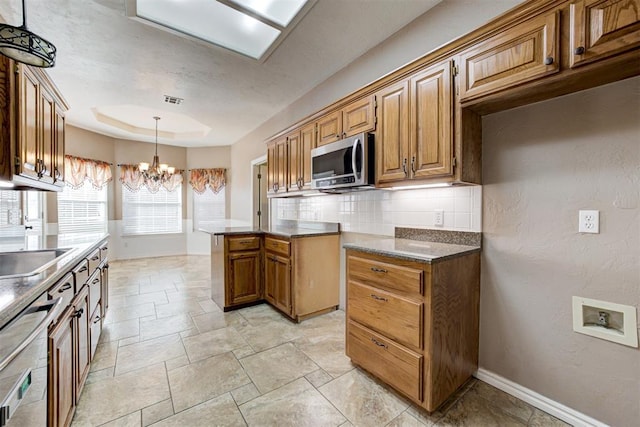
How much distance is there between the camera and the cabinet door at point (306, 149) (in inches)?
117

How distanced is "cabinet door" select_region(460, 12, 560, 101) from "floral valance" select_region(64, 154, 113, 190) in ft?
21.1

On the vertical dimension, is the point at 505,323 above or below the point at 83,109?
below

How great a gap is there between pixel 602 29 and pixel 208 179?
674 cm

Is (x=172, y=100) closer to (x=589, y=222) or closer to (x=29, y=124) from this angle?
(x=29, y=124)

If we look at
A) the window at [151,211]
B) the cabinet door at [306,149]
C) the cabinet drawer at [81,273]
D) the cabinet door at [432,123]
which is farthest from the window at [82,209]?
the cabinet door at [432,123]

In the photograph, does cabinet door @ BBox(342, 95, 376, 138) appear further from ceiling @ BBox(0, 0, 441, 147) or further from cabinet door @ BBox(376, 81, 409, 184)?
ceiling @ BBox(0, 0, 441, 147)

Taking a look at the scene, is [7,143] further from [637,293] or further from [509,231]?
[637,293]

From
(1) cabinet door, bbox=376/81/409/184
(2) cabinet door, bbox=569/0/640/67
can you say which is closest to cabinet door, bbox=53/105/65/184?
A: (1) cabinet door, bbox=376/81/409/184

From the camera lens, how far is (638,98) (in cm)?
133

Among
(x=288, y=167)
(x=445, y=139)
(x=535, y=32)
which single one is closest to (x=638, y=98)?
(x=535, y=32)

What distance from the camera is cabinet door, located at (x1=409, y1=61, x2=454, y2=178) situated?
1.74 m

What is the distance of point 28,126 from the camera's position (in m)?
1.87

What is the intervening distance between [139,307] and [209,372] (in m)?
1.88

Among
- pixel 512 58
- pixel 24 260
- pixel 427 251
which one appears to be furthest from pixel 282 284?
pixel 512 58
